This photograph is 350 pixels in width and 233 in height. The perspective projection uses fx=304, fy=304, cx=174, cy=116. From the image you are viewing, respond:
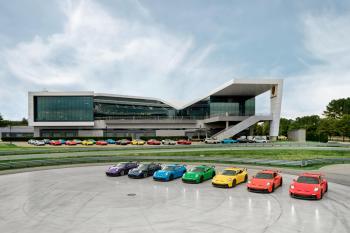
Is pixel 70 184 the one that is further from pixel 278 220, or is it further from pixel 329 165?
pixel 329 165

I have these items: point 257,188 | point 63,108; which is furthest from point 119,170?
point 63,108

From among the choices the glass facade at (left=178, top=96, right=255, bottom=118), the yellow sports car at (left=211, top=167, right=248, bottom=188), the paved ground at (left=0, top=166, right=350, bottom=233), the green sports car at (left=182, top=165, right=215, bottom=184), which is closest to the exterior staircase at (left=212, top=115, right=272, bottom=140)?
the glass facade at (left=178, top=96, right=255, bottom=118)

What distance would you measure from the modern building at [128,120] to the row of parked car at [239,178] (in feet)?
168

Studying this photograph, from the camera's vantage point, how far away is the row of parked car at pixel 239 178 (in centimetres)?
1861

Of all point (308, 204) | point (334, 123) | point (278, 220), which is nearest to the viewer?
point (278, 220)

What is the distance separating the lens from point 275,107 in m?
76.2

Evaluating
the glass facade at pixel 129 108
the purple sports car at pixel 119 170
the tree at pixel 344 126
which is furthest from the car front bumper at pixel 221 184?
the tree at pixel 344 126

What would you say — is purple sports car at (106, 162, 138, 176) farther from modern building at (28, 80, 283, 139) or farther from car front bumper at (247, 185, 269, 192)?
modern building at (28, 80, 283, 139)

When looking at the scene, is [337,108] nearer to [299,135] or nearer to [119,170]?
[299,135]

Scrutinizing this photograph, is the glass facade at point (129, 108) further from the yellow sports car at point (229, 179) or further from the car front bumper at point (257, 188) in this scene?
the car front bumper at point (257, 188)

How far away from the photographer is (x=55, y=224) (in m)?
13.6

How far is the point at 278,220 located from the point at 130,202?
26.9 ft

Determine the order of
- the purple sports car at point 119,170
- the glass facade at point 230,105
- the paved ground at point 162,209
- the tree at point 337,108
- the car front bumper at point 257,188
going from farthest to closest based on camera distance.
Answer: the tree at point 337,108
the glass facade at point 230,105
the purple sports car at point 119,170
the car front bumper at point 257,188
the paved ground at point 162,209

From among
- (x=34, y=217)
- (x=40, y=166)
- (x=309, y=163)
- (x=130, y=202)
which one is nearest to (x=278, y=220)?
(x=130, y=202)
